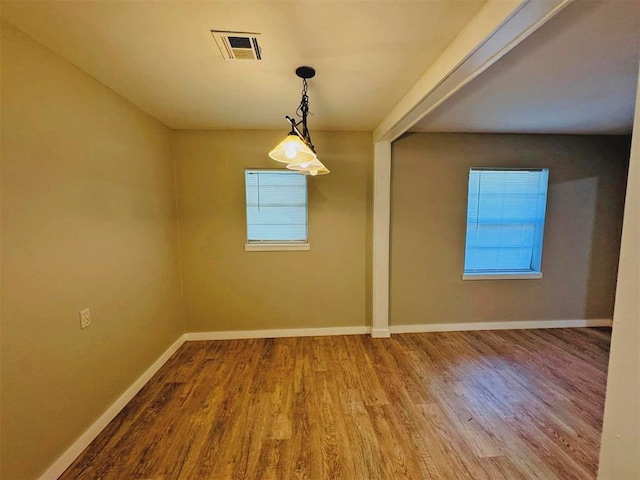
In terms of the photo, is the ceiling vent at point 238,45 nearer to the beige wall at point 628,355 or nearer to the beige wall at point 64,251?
the beige wall at point 64,251

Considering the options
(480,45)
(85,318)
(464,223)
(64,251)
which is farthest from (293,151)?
(464,223)

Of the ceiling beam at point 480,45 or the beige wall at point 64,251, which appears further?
the beige wall at point 64,251

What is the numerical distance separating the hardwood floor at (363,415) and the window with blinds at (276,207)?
4.24 ft

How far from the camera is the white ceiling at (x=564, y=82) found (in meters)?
1.39

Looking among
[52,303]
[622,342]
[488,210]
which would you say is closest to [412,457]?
[622,342]

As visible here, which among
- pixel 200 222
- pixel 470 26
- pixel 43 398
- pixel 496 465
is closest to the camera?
pixel 470 26

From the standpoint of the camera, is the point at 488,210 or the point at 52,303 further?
the point at 488,210

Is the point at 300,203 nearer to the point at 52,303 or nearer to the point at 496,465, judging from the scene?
the point at 52,303

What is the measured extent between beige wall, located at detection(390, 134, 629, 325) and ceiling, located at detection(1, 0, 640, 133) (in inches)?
26.6

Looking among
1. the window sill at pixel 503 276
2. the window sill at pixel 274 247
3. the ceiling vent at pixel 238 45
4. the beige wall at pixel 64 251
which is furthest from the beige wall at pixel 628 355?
the window sill at pixel 503 276

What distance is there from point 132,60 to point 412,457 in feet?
9.89

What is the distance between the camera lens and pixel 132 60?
1710 millimetres

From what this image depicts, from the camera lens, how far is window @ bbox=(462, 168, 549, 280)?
343 cm

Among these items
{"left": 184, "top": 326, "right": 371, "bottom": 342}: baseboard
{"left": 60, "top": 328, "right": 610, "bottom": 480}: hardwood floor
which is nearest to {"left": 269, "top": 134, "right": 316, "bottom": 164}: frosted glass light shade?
{"left": 60, "top": 328, "right": 610, "bottom": 480}: hardwood floor
